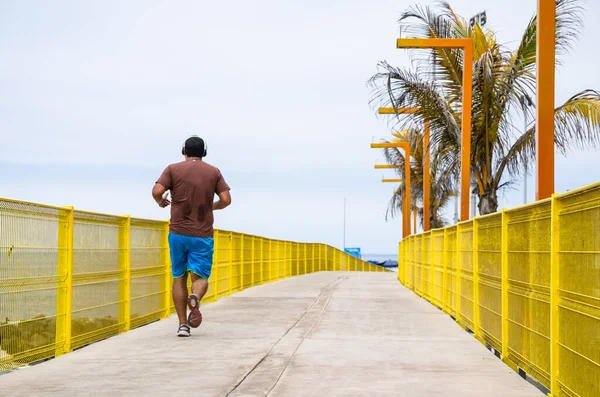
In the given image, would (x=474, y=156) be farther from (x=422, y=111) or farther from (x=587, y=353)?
(x=587, y=353)

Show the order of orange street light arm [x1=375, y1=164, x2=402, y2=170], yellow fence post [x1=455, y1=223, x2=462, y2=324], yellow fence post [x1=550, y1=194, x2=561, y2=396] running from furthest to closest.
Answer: orange street light arm [x1=375, y1=164, x2=402, y2=170] → yellow fence post [x1=455, y1=223, x2=462, y2=324] → yellow fence post [x1=550, y1=194, x2=561, y2=396]

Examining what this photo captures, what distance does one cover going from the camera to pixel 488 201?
22172 millimetres

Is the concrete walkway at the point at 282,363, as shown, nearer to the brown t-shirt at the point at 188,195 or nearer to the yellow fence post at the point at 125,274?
the yellow fence post at the point at 125,274

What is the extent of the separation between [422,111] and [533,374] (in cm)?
1636

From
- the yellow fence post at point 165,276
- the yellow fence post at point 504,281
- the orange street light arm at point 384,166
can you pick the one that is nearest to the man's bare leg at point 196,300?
the yellow fence post at point 165,276

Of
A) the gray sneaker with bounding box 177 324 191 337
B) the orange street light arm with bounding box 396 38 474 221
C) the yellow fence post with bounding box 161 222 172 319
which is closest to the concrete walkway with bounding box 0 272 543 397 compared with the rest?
the gray sneaker with bounding box 177 324 191 337

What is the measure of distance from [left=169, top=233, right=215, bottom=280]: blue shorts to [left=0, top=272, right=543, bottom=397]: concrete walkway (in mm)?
701

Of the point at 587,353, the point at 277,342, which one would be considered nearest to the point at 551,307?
the point at 587,353

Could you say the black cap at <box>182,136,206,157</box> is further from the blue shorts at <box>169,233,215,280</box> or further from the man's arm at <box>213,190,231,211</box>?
the blue shorts at <box>169,233,215,280</box>

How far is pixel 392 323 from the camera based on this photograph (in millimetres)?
11266

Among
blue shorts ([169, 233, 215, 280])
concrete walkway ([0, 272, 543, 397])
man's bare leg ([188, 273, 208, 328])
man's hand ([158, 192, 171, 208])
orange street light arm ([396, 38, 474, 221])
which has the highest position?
orange street light arm ([396, 38, 474, 221])

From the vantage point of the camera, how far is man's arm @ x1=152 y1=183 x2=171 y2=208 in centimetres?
902

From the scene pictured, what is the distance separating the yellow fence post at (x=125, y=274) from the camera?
9.75m

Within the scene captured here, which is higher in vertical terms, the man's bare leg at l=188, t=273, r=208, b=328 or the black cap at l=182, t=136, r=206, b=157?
the black cap at l=182, t=136, r=206, b=157
